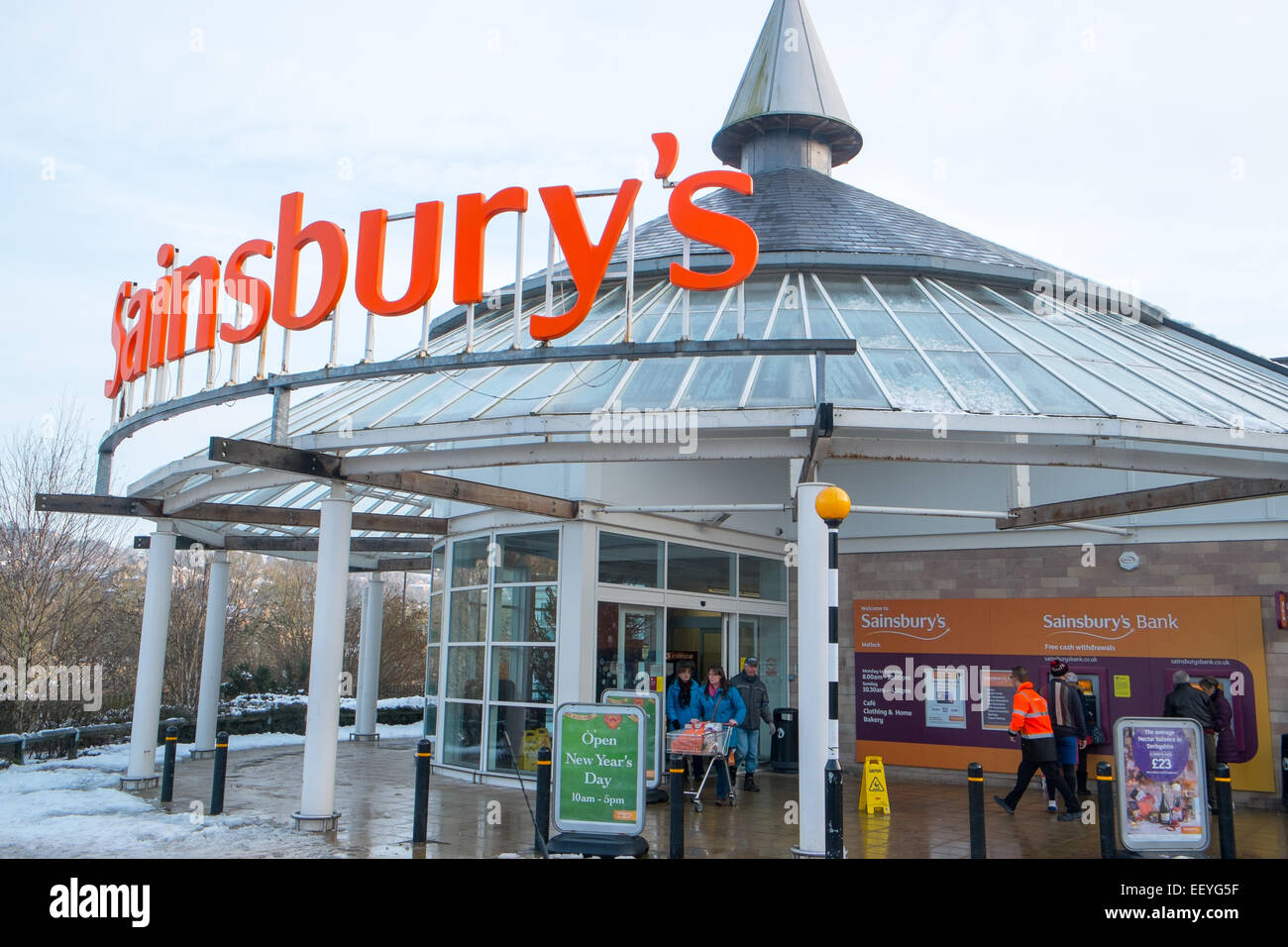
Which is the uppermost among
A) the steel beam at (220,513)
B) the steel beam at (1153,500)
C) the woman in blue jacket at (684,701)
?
the steel beam at (220,513)

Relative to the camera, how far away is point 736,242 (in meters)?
10.1

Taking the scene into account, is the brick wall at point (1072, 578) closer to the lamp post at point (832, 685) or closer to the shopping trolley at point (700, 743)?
the shopping trolley at point (700, 743)

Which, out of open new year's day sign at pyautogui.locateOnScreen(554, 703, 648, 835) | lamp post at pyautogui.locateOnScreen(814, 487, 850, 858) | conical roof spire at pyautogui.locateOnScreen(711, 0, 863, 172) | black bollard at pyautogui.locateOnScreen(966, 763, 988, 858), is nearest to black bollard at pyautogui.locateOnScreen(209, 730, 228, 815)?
open new year's day sign at pyautogui.locateOnScreen(554, 703, 648, 835)

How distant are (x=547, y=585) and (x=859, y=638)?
5.33 meters

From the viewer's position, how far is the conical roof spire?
21.9 m

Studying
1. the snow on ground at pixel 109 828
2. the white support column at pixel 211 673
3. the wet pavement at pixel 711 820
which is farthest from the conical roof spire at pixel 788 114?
the snow on ground at pixel 109 828

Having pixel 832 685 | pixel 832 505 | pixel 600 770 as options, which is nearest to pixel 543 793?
pixel 600 770

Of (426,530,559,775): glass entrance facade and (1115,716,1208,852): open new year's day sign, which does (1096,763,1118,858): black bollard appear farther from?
(426,530,559,775): glass entrance facade

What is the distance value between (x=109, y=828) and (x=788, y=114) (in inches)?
701

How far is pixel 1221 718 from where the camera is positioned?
1255 centimetres

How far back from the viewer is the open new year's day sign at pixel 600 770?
895 centimetres

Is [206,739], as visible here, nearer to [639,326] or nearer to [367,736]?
[367,736]

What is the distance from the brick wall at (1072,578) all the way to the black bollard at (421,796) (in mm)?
7905
